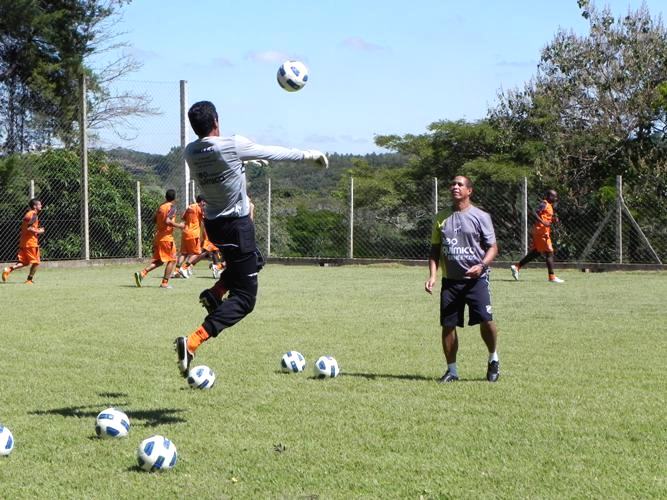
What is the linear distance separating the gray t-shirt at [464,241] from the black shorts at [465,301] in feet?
0.26

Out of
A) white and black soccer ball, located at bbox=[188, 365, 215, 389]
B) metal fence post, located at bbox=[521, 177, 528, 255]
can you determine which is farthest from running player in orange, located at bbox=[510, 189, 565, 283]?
white and black soccer ball, located at bbox=[188, 365, 215, 389]

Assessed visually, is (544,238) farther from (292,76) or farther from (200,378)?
(200,378)

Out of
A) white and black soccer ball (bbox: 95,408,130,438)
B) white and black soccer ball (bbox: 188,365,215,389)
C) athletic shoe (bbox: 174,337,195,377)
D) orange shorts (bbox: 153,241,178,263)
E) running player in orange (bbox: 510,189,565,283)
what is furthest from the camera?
running player in orange (bbox: 510,189,565,283)

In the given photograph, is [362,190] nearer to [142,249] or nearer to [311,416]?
[142,249]

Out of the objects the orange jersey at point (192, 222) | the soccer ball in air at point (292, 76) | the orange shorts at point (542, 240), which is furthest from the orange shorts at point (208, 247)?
the soccer ball in air at point (292, 76)

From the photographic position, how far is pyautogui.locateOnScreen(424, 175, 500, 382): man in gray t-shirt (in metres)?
8.02

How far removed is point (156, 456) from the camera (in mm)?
5113

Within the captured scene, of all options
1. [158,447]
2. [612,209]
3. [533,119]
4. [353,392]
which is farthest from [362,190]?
[158,447]

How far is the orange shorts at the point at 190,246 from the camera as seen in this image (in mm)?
20781

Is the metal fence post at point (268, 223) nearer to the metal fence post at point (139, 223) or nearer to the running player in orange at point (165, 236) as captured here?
the metal fence post at point (139, 223)

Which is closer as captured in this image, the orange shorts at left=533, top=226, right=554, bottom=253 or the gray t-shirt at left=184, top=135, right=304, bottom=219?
the gray t-shirt at left=184, top=135, right=304, bottom=219

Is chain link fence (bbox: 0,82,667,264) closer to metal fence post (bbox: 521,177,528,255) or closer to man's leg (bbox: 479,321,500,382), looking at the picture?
metal fence post (bbox: 521,177,528,255)

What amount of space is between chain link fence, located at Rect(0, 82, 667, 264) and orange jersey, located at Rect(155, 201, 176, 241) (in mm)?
6742

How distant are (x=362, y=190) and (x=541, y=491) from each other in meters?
31.4
